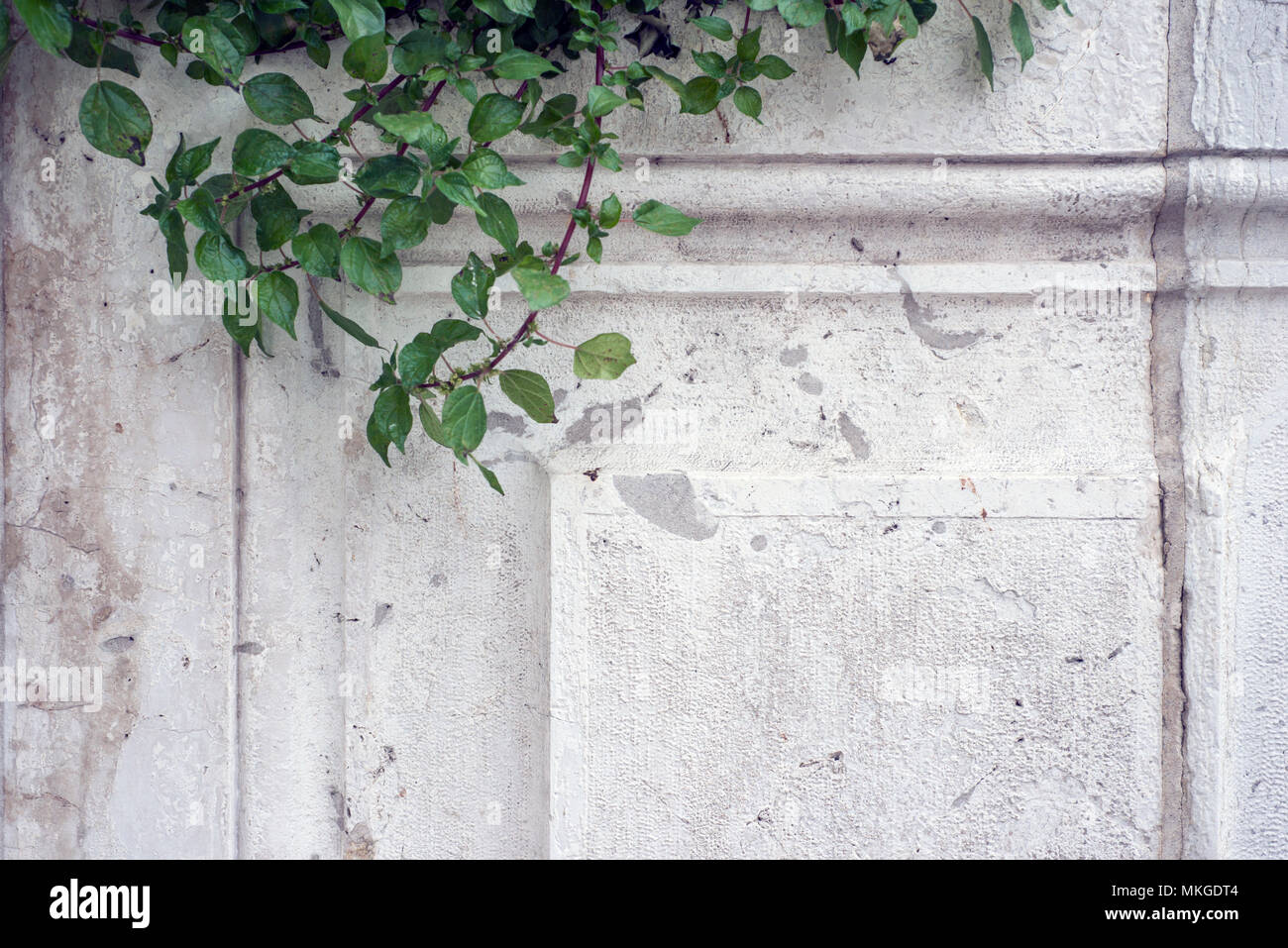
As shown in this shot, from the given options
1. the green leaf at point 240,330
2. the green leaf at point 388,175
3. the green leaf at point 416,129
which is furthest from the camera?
the green leaf at point 240,330

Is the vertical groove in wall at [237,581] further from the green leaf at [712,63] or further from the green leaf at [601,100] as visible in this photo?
the green leaf at [712,63]

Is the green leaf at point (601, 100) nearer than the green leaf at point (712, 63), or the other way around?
the green leaf at point (601, 100)

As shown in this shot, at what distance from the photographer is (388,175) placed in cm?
104

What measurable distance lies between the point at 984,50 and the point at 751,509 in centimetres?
73

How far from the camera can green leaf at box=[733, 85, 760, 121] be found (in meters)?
1.10

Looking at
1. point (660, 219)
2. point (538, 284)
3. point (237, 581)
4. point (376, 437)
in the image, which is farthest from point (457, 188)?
point (237, 581)

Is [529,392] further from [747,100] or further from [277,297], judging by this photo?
[747,100]

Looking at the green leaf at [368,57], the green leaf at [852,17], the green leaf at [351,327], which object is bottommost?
the green leaf at [351,327]

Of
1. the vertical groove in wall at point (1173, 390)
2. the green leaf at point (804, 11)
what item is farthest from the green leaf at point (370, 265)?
the vertical groove in wall at point (1173, 390)

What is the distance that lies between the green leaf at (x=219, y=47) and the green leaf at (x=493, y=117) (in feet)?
0.99

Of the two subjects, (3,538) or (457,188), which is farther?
(3,538)

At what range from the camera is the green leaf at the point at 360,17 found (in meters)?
0.94

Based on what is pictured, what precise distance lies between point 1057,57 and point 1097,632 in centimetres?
87
